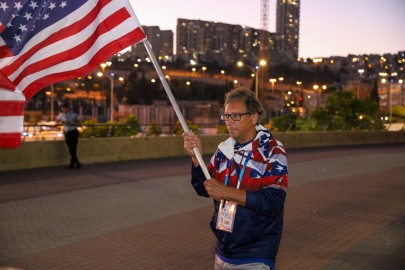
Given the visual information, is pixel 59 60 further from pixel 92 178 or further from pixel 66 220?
pixel 92 178

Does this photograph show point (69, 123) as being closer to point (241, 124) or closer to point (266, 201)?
point (241, 124)

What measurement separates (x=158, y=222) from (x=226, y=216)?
583 centimetres

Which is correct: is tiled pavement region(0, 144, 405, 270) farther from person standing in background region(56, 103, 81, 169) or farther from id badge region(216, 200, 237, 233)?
id badge region(216, 200, 237, 233)

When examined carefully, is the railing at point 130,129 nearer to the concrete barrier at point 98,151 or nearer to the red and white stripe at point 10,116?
the concrete barrier at point 98,151

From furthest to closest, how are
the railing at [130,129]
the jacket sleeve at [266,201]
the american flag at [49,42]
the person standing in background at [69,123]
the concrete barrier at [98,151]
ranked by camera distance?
the railing at [130,129]
the concrete barrier at [98,151]
the person standing in background at [69,123]
the american flag at [49,42]
the jacket sleeve at [266,201]

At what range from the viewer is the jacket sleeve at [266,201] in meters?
3.20

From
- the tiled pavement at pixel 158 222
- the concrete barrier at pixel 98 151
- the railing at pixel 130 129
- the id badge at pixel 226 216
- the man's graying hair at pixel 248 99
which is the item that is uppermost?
the man's graying hair at pixel 248 99

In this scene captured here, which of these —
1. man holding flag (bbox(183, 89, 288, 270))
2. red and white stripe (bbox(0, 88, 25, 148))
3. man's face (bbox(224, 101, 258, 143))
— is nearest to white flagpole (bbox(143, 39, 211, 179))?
man holding flag (bbox(183, 89, 288, 270))

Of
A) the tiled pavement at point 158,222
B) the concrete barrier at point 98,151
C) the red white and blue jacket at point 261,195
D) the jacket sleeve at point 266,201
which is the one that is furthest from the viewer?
the concrete barrier at point 98,151

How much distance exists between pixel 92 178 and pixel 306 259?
8.37 meters

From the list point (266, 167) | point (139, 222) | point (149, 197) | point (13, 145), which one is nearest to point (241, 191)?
point (266, 167)

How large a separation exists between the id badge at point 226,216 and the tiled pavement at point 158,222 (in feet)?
11.1

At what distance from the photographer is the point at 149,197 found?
11.5m

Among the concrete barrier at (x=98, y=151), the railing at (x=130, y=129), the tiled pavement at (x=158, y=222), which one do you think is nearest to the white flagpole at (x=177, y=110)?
the tiled pavement at (x=158, y=222)
